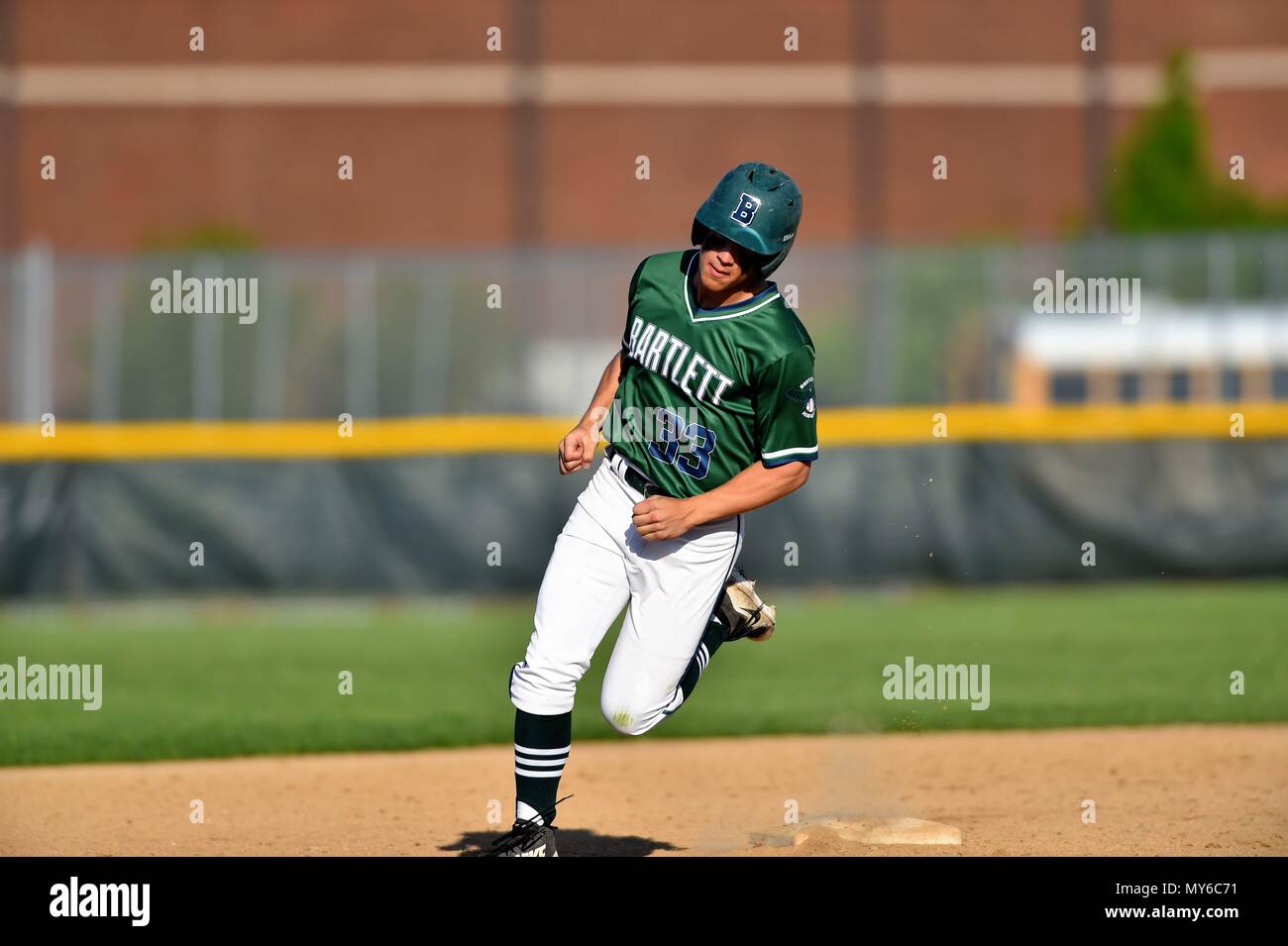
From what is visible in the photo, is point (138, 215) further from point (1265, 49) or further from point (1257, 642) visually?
point (1257, 642)

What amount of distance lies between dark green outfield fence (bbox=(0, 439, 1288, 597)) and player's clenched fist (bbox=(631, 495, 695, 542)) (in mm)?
9197

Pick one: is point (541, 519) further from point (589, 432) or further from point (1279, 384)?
point (589, 432)

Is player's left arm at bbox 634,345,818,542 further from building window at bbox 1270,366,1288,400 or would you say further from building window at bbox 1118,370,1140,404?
building window at bbox 1270,366,1288,400

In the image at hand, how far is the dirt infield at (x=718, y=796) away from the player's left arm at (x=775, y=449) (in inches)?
62.7

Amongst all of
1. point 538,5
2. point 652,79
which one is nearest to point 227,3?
point 538,5

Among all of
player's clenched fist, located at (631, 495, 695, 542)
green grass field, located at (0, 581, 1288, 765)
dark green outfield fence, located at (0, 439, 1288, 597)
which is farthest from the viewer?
dark green outfield fence, located at (0, 439, 1288, 597)

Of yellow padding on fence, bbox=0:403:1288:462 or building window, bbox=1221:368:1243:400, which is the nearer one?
yellow padding on fence, bbox=0:403:1288:462

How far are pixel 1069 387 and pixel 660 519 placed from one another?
1180 centimetres

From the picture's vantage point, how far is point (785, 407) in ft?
19.7

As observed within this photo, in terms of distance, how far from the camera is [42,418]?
1512 centimetres

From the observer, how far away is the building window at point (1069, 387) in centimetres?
1684

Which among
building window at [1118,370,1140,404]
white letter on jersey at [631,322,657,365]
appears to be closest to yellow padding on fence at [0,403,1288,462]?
building window at [1118,370,1140,404]

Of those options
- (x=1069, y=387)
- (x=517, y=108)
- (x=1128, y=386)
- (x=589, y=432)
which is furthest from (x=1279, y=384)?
(x=517, y=108)

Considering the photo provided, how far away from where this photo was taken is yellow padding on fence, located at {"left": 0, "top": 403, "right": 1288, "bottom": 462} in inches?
599
